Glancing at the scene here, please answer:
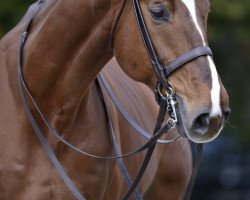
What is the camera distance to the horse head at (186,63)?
4.67m

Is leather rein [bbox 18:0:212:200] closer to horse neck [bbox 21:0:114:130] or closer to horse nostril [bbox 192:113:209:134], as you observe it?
horse neck [bbox 21:0:114:130]

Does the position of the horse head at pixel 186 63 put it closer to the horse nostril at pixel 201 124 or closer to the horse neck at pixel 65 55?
the horse nostril at pixel 201 124

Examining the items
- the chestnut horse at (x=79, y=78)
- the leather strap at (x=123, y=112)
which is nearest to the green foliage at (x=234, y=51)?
the leather strap at (x=123, y=112)

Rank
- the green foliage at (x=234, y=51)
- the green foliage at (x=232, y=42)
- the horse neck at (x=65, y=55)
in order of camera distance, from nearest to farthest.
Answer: the horse neck at (x=65, y=55) < the green foliage at (x=232, y=42) < the green foliage at (x=234, y=51)

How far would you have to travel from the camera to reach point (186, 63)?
480 centimetres

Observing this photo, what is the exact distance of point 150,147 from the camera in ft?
17.3

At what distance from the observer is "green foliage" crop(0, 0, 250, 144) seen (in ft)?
34.3

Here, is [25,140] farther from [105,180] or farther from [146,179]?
[146,179]

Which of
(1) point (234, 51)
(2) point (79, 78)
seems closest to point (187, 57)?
(2) point (79, 78)

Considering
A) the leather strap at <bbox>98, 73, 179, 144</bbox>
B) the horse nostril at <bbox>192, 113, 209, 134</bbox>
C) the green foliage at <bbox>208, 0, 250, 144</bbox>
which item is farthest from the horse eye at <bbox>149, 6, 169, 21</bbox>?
the green foliage at <bbox>208, 0, 250, 144</bbox>

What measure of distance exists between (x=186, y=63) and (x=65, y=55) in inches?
34.5

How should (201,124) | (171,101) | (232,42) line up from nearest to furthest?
(201,124) → (171,101) → (232,42)

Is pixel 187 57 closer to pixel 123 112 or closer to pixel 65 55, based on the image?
pixel 65 55

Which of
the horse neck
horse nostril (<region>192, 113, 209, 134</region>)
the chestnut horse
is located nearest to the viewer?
horse nostril (<region>192, 113, 209, 134</region>)
